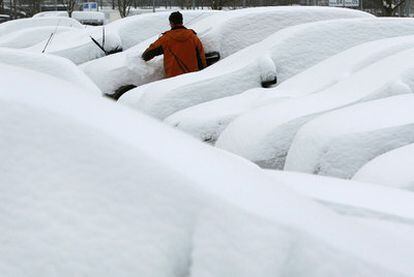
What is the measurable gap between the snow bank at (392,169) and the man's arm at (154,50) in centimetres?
450

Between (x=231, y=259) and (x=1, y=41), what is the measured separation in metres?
10.8

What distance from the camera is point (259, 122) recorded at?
5383mm

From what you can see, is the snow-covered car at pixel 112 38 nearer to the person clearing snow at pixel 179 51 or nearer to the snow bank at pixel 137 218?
the person clearing snow at pixel 179 51

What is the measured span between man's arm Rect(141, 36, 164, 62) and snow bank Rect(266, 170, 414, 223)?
5405 mm

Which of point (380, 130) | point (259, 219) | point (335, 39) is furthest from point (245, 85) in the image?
point (259, 219)

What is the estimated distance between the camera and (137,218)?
1.90 meters

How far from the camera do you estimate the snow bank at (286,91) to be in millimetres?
5945

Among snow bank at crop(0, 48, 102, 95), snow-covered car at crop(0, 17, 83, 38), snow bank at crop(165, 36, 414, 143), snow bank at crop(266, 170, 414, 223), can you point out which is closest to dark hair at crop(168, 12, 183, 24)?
snow bank at crop(165, 36, 414, 143)

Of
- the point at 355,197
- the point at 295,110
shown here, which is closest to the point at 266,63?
the point at 295,110

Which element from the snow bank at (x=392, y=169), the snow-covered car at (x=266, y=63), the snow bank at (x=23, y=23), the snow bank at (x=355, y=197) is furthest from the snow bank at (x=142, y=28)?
the snow bank at (x=355, y=197)

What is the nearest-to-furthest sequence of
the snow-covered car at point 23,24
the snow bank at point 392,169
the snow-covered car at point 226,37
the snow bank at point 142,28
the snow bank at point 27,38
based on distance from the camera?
the snow bank at point 392,169 < the snow-covered car at point 226,37 < the snow bank at point 142,28 < the snow bank at point 27,38 < the snow-covered car at point 23,24

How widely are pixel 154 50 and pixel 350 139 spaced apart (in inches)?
164

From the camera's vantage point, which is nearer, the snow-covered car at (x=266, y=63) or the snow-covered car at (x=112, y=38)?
the snow-covered car at (x=266, y=63)

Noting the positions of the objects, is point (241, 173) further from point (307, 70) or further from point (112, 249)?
point (307, 70)
